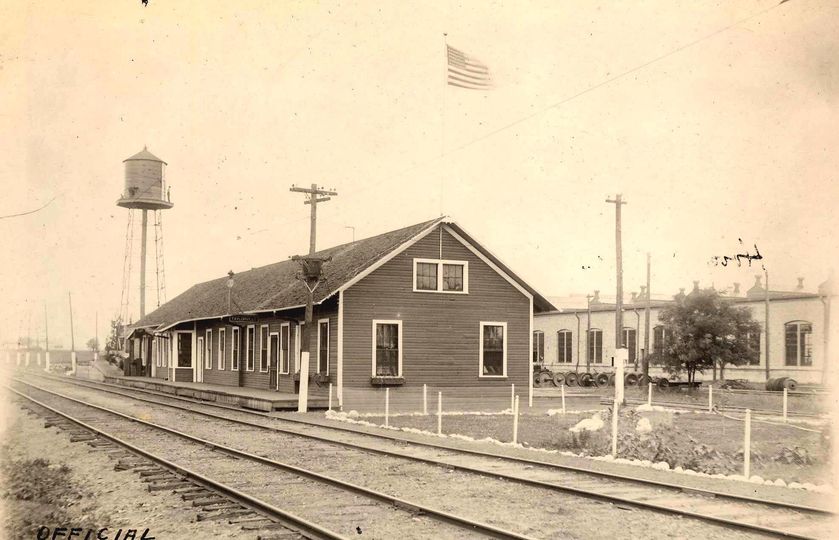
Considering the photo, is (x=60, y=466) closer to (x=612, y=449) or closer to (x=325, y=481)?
(x=325, y=481)

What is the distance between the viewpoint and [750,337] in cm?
4106

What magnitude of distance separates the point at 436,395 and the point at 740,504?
52.6ft

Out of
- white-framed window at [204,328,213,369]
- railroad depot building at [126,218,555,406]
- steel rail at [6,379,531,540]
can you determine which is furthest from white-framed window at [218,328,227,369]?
steel rail at [6,379,531,540]

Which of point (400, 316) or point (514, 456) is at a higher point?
point (400, 316)

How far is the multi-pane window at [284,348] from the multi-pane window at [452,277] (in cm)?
608

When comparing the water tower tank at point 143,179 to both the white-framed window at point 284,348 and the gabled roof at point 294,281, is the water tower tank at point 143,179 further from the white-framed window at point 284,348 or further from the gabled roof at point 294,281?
the white-framed window at point 284,348

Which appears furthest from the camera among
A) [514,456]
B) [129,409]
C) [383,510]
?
[129,409]

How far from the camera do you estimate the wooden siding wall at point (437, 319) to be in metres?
24.6

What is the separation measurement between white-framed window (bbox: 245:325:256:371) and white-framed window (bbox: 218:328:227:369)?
302 cm

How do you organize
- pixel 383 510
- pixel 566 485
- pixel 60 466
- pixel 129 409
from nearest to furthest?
pixel 383 510
pixel 566 485
pixel 60 466
pixel 129 409

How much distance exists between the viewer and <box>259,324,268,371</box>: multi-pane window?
3044 centimetres

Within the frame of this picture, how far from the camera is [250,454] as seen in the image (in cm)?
1338

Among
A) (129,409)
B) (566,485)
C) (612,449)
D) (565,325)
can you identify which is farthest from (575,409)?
(565,325)

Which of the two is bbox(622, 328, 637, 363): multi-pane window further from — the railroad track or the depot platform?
the railroad track
